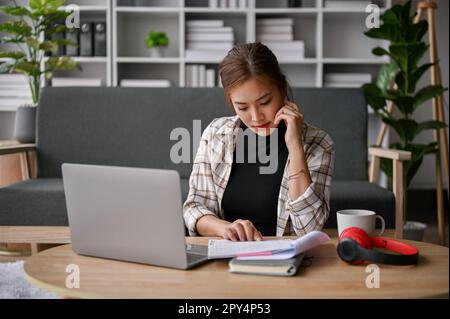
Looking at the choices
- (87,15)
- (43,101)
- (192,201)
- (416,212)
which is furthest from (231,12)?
(192,201)

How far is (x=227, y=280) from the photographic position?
2.52ft

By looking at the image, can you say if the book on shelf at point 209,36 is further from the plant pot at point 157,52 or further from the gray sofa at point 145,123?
the gray sofa at point 145,123

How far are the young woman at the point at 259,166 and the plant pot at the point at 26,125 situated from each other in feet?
4.50

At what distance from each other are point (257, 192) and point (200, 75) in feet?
6.78

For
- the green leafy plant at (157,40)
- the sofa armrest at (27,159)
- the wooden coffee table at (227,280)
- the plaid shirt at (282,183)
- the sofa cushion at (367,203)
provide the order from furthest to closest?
the green leafy plant at (157,40) < the sofa armrest at (27,159) < the sofa cushion at (367,203) < the plaid shirt at (282,183) < the wooden coffee table at (227,280)

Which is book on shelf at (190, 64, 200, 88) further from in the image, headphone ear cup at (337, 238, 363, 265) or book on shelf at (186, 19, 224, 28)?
headphone ear cup at (337, 238, 363, 265)

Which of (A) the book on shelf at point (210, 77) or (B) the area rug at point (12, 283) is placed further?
(A) the book on shelf at point (210, 77)

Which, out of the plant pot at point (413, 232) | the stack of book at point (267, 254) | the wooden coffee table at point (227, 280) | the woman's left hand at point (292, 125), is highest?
the woman's left hand at point (292, 125)

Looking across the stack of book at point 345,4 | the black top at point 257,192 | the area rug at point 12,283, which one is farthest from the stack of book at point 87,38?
the black top at point 257,192

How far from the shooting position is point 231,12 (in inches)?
130

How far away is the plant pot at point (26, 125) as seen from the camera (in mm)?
2541

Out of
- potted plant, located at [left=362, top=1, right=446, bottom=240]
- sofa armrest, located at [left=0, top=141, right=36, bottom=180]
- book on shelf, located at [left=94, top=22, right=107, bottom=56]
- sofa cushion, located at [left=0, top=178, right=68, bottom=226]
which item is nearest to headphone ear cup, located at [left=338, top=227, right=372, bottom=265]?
sofa cushion, located at [left=0, top=178, right=68, bottom=226]

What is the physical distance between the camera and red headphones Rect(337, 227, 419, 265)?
816 mm

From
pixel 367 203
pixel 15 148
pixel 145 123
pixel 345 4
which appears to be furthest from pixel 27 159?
pixel 345 4
